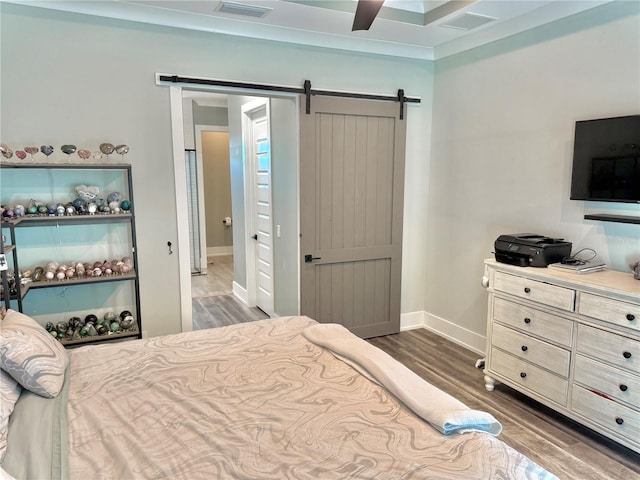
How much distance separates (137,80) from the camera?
309cm

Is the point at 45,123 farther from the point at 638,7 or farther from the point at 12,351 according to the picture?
the point at 638,7

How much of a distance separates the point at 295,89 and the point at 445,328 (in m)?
2.63

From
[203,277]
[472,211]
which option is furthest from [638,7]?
[203,277]

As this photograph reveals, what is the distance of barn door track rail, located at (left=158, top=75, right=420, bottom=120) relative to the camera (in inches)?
125

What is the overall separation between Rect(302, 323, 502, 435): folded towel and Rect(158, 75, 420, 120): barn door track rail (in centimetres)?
207

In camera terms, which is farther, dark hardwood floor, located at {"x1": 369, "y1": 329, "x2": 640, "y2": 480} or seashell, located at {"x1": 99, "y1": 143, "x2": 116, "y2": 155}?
seashell, located at {"x1": 99, "y1": 143, "x2": 116, "y2": 155}

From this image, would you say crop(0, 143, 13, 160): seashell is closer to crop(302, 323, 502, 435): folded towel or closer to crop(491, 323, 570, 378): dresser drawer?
crop(302, 323, 502, 435): folded towel

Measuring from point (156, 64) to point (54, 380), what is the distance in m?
2.29

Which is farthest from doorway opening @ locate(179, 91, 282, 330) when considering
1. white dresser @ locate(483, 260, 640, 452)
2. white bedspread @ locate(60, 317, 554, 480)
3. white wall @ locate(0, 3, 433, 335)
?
white dresser @ locate(483, 260, 640, 452)

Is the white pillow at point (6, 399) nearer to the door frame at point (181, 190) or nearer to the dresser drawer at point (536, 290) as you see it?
the door frame at point (181, 190)

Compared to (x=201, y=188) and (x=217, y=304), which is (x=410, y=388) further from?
(x=201, y=188)

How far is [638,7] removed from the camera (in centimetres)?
256

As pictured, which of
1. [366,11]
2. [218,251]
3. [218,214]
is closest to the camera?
[366,11]

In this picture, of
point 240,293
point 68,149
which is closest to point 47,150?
point 68,149
